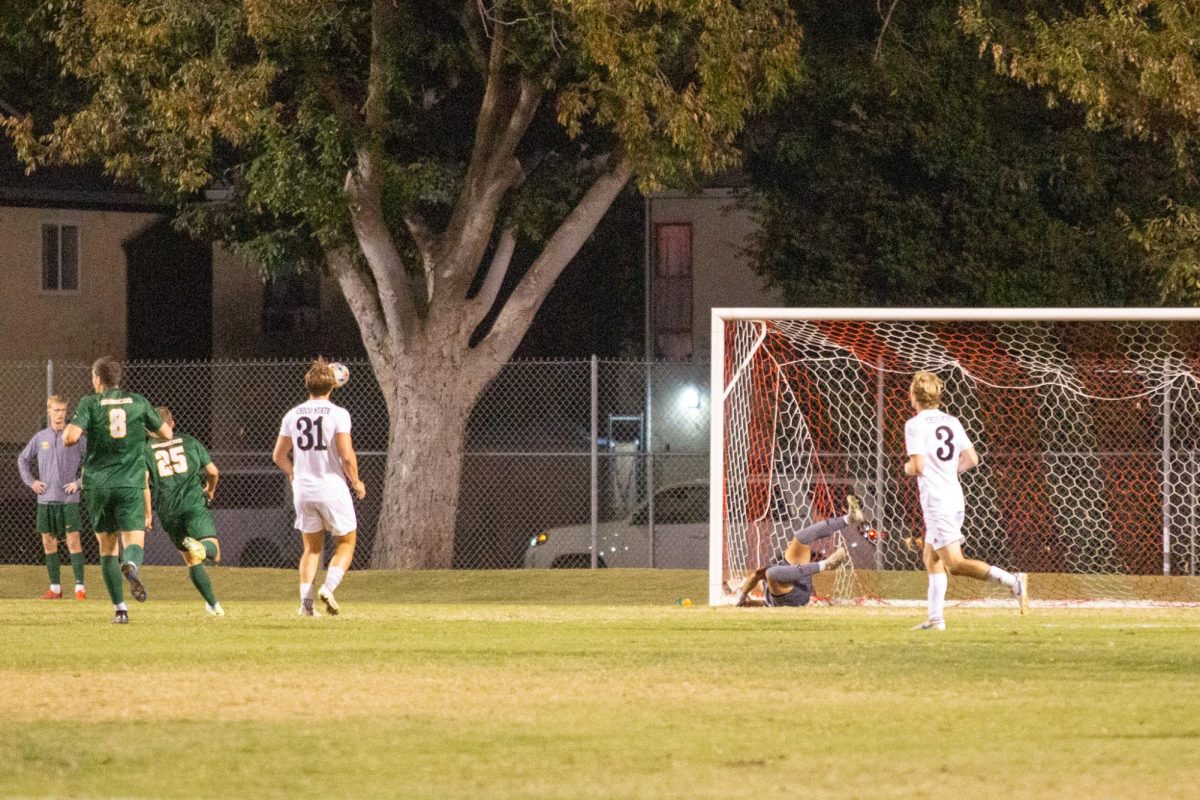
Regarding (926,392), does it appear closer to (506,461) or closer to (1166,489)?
(1166,489)

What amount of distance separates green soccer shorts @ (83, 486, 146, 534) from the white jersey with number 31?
112 cm

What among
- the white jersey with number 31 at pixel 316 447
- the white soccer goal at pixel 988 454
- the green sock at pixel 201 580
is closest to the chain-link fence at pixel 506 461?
the white soccer goal at pixel 988 454

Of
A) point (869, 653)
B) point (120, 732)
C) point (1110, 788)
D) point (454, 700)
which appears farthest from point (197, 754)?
point (869, 653)

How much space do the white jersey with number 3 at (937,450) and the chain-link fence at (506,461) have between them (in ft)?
28.1

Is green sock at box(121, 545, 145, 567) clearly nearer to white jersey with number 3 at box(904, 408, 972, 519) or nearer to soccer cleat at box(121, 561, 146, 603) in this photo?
soccer cleat at box(121, 561, 146, 603)

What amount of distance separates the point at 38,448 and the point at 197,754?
13.5 meters

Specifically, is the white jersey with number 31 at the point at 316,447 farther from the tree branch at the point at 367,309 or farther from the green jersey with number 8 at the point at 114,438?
the tree branch at the point at 367,309

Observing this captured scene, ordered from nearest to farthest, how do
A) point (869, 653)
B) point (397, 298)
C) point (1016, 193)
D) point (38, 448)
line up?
point (869, 653), point (38, 448), point (397, 298), point (1016, 193)

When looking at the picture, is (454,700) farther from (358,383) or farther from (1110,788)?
(358,383)

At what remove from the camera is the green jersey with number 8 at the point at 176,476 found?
17375mm

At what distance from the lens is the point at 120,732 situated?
955 cm

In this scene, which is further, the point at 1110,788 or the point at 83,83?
the point at 83,83

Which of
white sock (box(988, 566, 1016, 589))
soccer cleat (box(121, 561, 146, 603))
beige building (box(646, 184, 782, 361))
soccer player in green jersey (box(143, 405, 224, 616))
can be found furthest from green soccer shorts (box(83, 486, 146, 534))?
beige building (box(646, 184, 782, 361))

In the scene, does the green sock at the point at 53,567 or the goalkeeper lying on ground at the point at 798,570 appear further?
the green sock at the point at 53,567
